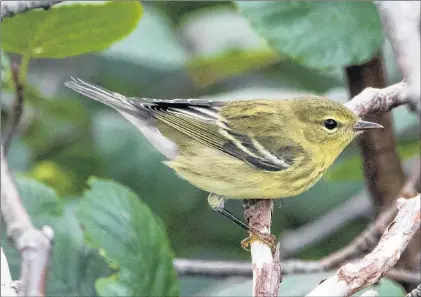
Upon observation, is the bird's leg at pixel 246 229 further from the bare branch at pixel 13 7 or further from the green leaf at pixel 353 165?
the bare branch at pixel 13 7

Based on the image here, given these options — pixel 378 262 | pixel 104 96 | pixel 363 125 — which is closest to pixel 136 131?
pixel 104 96

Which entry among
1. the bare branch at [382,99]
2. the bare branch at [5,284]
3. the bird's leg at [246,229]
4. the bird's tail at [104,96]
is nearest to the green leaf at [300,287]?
the bird's leg at [246,229]

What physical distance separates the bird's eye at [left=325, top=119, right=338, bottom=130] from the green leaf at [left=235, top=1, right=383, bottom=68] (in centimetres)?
21

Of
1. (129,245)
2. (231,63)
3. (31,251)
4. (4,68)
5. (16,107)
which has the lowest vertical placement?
(31,251)

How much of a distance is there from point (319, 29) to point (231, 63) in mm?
937

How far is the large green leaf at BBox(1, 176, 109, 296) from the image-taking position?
2348 millimetres

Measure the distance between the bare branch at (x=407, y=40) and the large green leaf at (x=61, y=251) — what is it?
109 centimetres

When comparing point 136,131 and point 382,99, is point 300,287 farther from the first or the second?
point 136,131

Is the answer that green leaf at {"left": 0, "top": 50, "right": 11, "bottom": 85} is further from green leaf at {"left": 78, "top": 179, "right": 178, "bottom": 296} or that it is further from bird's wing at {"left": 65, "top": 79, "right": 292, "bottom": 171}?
green leaf at {"left": 78, "top": 179, "right": 178, "bottom": 296}

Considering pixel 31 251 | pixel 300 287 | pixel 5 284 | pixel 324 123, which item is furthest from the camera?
pixel 324 123

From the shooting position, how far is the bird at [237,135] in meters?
2.80

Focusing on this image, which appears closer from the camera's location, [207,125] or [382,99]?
[382,99]

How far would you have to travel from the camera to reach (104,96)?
114 inches

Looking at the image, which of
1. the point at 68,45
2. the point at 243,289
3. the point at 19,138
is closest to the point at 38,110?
the point at 19,138
